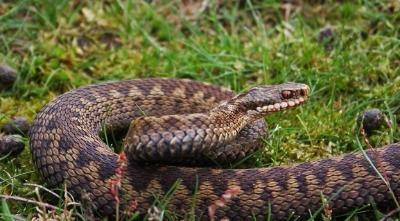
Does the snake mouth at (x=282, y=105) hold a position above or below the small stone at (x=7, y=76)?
below

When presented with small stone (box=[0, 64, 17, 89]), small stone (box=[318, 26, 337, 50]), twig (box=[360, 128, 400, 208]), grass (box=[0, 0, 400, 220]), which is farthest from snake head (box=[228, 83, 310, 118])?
small stone (box=[0, 64, 17, 89])

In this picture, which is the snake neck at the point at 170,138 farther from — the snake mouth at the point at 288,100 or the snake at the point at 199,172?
the snake mouth at the point at 288,100

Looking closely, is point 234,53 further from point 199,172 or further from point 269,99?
point 199,172

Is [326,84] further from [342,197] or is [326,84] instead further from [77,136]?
[77,136]

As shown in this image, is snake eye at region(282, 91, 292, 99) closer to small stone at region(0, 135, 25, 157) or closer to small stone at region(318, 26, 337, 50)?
small stone at region(318, 26, 337, 50)

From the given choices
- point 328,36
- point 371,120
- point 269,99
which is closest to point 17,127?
point 269,99

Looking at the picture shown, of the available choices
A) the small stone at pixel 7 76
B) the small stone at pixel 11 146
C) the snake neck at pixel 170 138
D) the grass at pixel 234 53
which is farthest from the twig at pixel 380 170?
the small stone at pixel 7 76
